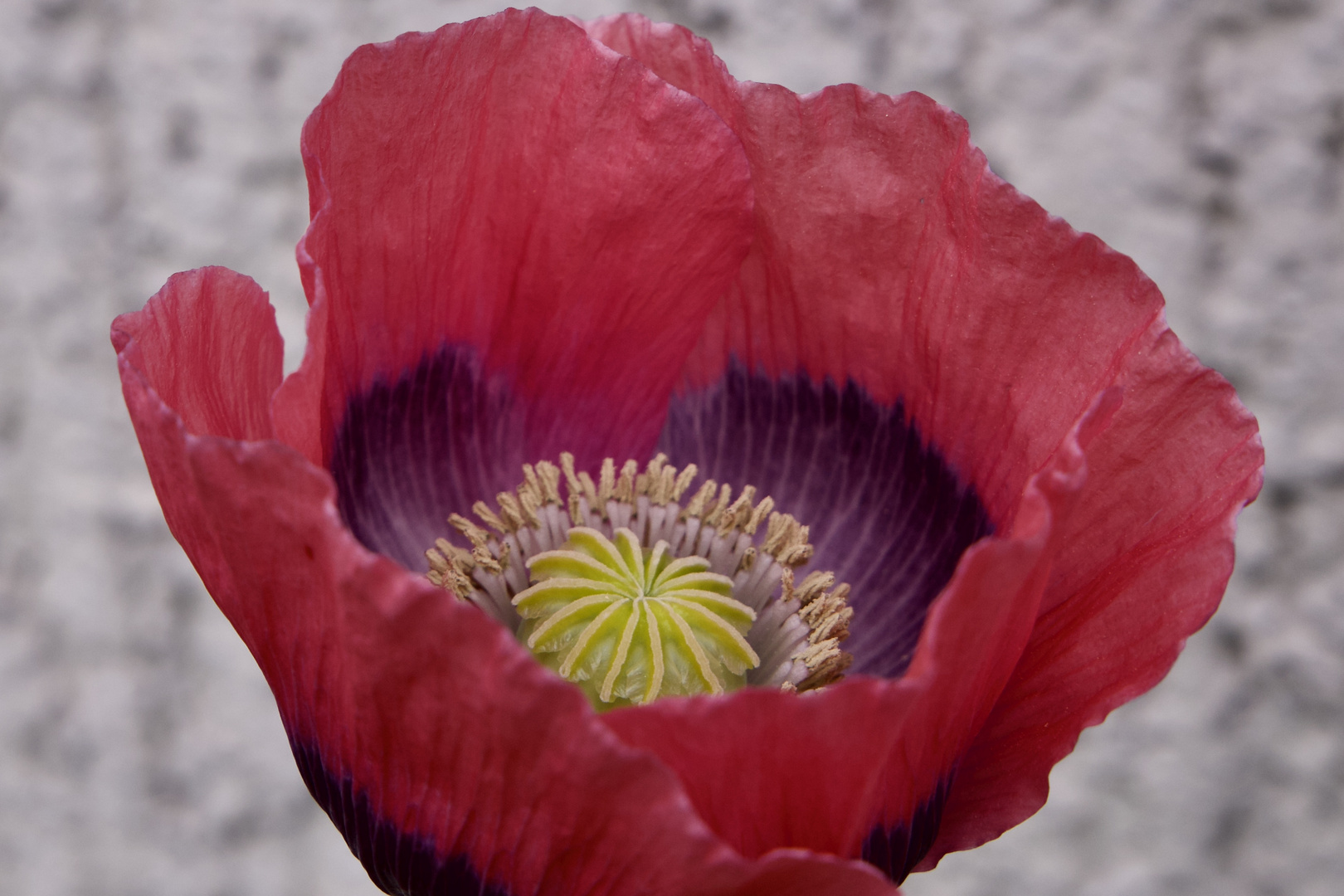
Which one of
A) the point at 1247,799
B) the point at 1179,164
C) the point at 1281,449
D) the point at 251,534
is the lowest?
the point at 251,534

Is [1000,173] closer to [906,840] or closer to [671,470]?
[671,470]

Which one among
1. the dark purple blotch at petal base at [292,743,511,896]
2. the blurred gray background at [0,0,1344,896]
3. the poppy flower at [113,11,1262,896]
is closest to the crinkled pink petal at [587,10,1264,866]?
the poppy flower at [113,11,1262,896]

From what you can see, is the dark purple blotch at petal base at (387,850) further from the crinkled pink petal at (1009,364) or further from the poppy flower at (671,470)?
the crinkled pink petal at (1009,364)

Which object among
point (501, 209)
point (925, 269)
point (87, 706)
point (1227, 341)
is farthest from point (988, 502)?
point (87, 706)

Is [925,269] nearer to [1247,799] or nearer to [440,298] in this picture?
[440,298]

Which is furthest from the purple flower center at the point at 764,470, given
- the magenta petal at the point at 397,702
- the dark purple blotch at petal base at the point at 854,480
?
the magenta petal at the point at 397,702

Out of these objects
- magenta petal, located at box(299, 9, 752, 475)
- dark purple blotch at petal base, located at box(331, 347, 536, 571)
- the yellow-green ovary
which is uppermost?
magenta petal, located at box(299, 9, 752, 475)

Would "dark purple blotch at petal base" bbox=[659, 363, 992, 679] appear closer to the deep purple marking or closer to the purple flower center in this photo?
the purple flower center
